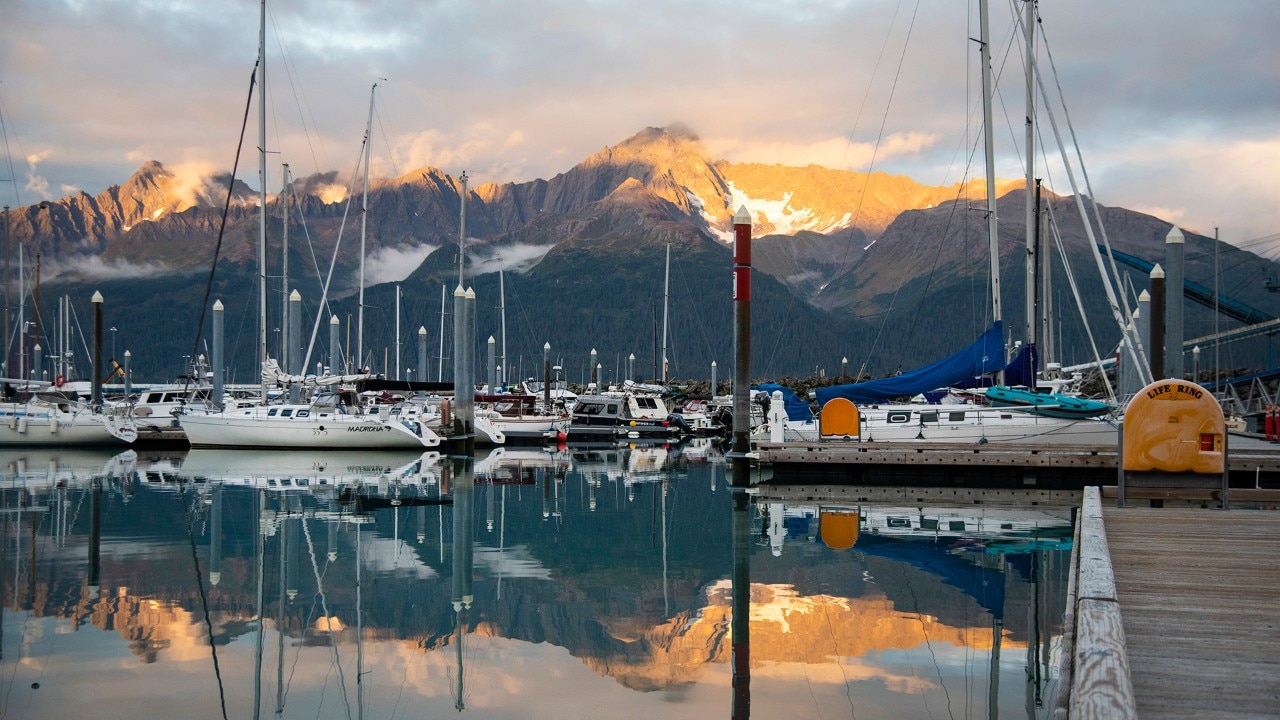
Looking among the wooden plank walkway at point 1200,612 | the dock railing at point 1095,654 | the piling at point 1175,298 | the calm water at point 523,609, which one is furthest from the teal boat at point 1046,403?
the dock railing at point 1095,654

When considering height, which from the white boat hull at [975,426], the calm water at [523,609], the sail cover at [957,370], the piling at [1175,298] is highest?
the piling at [1175,298]

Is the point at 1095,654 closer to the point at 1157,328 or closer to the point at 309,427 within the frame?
the point at 1157,328

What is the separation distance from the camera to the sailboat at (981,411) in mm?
35500

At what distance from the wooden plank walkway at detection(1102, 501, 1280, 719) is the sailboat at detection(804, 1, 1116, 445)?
72.0ft

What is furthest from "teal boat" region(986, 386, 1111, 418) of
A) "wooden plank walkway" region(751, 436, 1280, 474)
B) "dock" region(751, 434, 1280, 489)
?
"wooden plank walkway" region(751, 436, 1280, 474)

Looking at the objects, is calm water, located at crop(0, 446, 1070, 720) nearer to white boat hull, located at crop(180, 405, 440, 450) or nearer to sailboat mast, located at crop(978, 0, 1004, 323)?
sailboat mast, located at crop(978, 0, 1004, 323)

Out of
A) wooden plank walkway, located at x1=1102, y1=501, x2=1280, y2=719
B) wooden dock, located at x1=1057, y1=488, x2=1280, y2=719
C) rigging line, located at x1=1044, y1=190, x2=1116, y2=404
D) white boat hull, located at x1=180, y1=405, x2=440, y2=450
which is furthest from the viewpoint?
white boat hull, located at x1=180, y1=405, x2=440, y2=450

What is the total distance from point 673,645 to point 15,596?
9203mm

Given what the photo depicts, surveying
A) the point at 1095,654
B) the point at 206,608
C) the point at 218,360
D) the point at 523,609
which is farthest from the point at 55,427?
the point at 1095,654

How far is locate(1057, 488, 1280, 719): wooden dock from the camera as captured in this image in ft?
20.6

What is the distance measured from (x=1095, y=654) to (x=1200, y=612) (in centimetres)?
287

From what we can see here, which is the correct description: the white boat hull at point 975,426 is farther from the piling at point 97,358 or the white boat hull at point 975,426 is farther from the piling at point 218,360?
the piling at point 97,358

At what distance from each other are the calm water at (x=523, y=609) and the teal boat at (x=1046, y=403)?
→ 9.97 m

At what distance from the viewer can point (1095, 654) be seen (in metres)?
6.43
